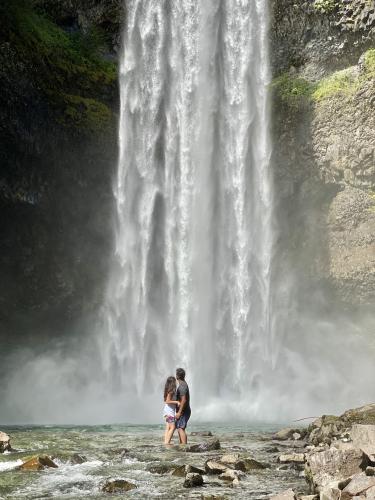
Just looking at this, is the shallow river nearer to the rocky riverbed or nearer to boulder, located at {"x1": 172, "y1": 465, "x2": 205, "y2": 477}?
the rocky riverbed

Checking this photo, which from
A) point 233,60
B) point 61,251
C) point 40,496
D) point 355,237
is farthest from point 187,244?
point 40,496

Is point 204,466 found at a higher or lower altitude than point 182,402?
lower

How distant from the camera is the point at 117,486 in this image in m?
8.41

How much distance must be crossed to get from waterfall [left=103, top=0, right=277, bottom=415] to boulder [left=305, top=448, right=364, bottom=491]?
15973 millimetres

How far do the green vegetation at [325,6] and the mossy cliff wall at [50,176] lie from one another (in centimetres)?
1125

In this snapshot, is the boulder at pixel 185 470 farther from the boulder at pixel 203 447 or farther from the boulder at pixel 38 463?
the boulder at pixel 38 463

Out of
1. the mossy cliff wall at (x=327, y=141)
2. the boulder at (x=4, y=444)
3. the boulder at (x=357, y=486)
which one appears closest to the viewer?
the boulder at (x=357, y=486)

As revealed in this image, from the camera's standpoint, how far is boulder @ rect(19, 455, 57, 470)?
9.79 meters

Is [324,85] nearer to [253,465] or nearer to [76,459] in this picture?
[253,465]

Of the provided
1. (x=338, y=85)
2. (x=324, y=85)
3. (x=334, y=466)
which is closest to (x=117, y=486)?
(x=334, y=466)

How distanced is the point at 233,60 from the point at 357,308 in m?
14.2

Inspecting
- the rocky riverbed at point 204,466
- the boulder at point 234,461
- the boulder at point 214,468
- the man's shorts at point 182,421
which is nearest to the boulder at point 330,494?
the rocky riverbed at point 204,466

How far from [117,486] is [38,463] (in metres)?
2.13

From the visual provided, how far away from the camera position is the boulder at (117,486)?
27.3 ft
